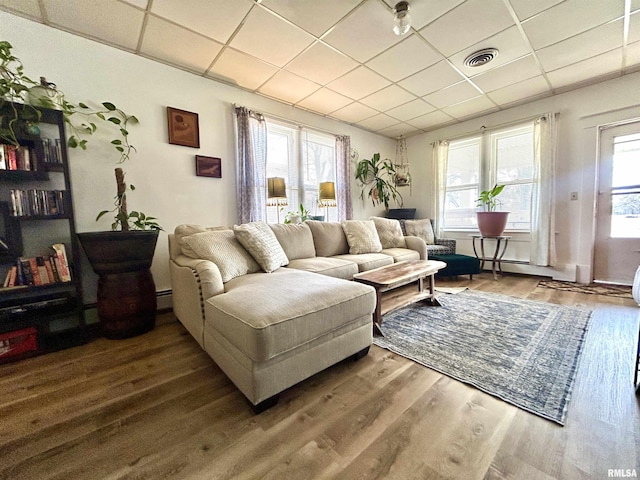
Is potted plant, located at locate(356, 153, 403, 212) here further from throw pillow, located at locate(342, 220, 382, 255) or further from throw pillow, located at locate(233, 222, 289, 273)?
throw pillow, located at locate(233, 222, 289, 273)

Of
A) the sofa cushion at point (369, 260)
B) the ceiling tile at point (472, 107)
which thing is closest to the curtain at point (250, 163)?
the sofa cushion at point (369, 260)

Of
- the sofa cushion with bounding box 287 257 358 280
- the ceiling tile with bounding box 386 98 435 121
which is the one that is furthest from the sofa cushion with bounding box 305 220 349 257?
the ceiling tile with bounding box 386 98 435 121

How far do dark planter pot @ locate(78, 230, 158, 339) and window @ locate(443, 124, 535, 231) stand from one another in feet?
14.6

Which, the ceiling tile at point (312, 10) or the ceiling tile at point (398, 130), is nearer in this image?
the ceiling tile at point (312, 10)

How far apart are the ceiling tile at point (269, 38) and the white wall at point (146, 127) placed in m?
0.75

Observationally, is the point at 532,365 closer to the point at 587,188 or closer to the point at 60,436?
the point at 60,436

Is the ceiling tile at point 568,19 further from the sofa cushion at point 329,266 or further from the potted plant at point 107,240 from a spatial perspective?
the potted plant at point 107,240

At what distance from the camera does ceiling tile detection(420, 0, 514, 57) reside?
187cm

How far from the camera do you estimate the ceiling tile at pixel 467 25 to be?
Answer: 6.14ft

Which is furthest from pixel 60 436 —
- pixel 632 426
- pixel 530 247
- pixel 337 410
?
pixel 530 247

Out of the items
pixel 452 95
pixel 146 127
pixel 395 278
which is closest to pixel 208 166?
pixel 146 127

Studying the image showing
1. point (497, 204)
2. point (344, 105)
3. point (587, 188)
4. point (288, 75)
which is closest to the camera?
point (288, 75)

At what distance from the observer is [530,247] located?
3.62 meters

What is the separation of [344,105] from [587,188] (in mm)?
3298
